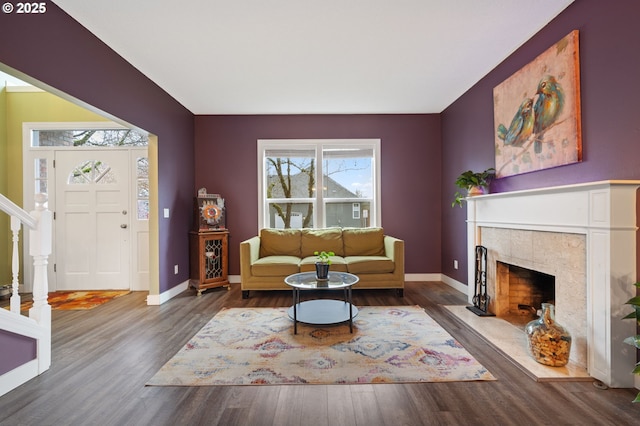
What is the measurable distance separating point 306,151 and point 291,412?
155 inches

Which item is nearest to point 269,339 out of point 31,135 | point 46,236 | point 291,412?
point 291,412

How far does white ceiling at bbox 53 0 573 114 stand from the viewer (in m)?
2.35

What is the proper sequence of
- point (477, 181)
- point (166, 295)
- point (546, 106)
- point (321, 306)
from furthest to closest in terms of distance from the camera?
point (166, 295) → point (477, 181) → point (321, 306) → point (546, 106)

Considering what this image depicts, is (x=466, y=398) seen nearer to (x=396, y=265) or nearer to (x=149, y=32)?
(x=396, y=265)

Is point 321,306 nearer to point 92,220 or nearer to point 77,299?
point 77,299

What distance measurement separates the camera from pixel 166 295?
388 cm

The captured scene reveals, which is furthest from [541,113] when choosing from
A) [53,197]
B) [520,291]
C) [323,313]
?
[53,197]

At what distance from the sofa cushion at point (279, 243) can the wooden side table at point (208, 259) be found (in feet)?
1.85

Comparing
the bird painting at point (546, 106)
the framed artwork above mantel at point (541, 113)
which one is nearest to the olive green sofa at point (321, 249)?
the framed artwork above mantel at point (541, 113)

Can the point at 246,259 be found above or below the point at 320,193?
below

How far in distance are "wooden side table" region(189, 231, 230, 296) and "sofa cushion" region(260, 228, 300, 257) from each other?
0.56 m

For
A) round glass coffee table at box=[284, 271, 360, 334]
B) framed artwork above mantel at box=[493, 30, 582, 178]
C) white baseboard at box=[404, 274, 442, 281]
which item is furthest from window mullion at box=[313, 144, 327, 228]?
framed artwork above mantel at box=[493, 30, 582, 178]

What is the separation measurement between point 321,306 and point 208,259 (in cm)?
203

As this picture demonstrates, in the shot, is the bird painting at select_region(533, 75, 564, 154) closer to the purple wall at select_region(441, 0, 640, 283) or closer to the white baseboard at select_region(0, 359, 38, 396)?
the purple wall at select_region(441, 0, 640, 283)
